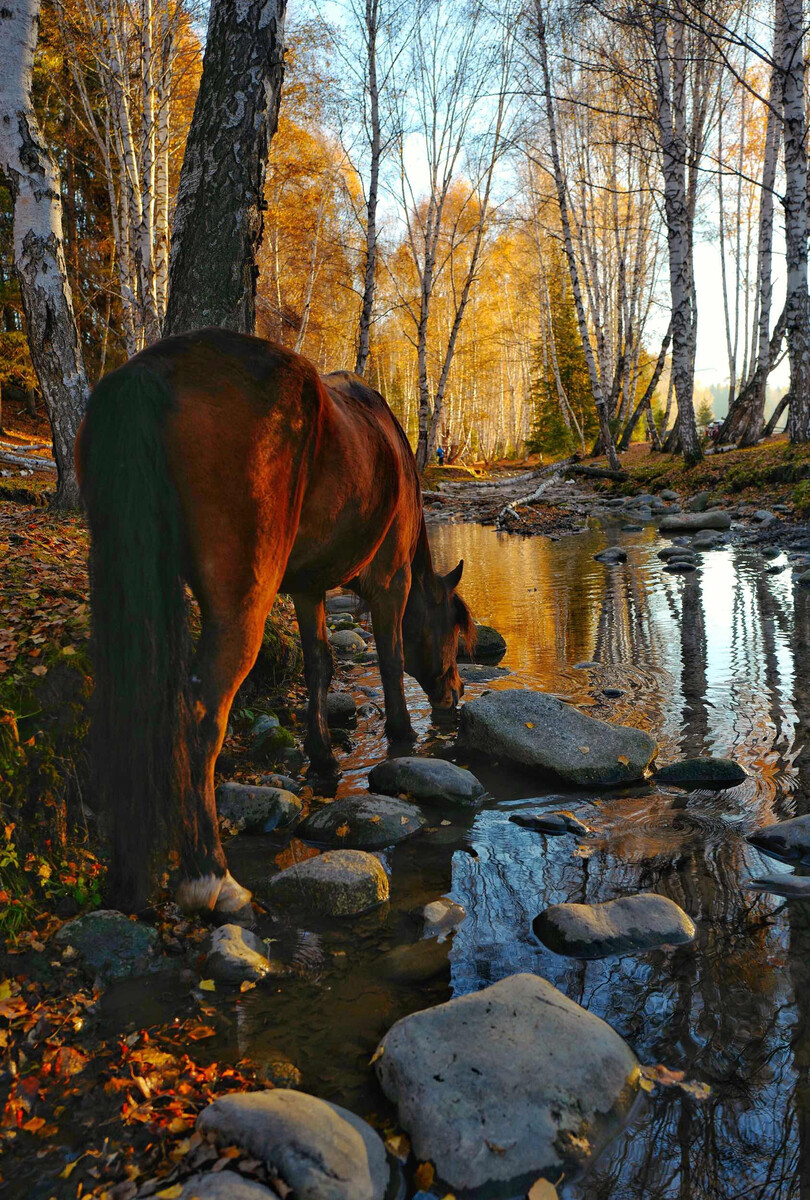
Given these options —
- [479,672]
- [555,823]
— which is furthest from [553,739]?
[479,672]

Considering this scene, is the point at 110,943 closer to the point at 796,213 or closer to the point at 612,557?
the point at 612,557

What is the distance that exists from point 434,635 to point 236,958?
10.2 ft

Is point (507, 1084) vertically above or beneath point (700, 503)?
beneath

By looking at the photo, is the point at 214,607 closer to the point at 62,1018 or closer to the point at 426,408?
the point at 62,1018

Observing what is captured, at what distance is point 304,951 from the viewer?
2.58m

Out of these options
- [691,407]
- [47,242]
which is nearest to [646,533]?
[691,407]

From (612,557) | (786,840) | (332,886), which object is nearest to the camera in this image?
(332,886)

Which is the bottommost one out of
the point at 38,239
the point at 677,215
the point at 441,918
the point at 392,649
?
the point at 441,918

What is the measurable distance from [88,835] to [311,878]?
949 millimetres

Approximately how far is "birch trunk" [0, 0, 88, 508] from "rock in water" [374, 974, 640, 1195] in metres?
7.96

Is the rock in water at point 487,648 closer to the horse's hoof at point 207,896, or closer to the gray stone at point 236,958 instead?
the horse's hoof at point 207,896

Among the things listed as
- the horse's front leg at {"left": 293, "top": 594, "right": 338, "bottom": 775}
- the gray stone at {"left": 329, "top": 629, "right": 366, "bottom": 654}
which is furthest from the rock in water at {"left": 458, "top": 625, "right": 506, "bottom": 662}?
the horse's front leg at {"left": 293, "top": 594, "right": 338, "bottom": 775}

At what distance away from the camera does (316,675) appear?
14.5 ft

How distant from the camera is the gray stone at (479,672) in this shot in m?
Answer: 6.07
